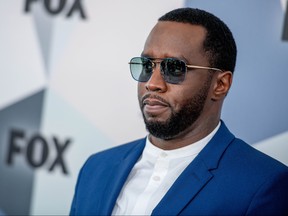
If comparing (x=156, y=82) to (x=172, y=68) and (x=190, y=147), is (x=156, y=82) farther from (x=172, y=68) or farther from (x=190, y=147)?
(x=190, y=147)

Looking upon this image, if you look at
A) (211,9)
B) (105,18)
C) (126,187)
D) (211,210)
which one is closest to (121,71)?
(105,18)

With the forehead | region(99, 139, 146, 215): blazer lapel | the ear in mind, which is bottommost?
region(99, 139, 146, 215): blazer lapel

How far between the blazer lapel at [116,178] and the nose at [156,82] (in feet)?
1.17

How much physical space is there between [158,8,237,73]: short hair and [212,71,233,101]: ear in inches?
1.0

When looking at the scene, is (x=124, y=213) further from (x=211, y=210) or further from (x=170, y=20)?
(x=170, y=20)

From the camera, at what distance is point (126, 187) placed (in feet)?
6.35

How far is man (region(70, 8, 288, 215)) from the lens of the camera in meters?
1.68

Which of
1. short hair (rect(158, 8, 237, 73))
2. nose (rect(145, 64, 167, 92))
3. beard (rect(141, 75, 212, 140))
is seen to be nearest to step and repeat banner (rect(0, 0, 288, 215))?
short hair (rect(158, 8, 237, 73))

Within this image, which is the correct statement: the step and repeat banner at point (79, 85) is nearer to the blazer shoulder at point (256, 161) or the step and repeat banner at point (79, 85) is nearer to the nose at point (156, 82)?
the blazer shoulder at point (256, 161)

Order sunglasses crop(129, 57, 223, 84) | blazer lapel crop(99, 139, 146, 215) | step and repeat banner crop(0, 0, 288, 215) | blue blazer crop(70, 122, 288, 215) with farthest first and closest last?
step and repeat banner crop(0, 0, 288, 215) < blazer lapel crop(99, 139, 146, 215) < sunglasses crop(129, 57, 223, 84) < blue blazer crop(70, 122, 288, 215)

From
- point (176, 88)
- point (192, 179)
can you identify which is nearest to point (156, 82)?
point (176, 88)

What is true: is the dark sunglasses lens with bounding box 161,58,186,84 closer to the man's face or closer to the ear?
the man's face

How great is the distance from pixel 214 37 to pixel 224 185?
539 millimetres

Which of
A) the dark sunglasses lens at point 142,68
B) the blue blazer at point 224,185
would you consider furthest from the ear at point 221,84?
the dark sunglasses lens at point 142,68
